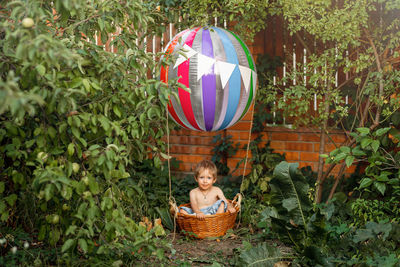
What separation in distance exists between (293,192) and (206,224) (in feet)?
2.89

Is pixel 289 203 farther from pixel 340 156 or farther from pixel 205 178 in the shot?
pixel 205 178

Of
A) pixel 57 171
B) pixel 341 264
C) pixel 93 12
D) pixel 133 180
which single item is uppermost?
pixel 93 12

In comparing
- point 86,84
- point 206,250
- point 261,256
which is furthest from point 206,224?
point 86,84

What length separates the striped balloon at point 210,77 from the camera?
3.38m

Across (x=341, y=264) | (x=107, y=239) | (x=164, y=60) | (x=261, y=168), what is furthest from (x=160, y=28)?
(x=341, y=264)

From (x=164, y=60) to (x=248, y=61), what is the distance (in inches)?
37.1

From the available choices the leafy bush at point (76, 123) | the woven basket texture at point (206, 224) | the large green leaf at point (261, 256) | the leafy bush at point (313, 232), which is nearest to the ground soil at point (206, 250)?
the woven basket texture at point (206, 224)

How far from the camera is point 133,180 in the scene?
187 inches

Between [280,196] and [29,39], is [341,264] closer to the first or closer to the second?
[280,196]

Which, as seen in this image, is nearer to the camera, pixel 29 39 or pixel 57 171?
pixel 29 39

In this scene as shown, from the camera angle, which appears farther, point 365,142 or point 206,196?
point 206,196

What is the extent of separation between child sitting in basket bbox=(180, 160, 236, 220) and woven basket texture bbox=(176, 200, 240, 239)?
0.36 feet

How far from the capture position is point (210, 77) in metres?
3.36

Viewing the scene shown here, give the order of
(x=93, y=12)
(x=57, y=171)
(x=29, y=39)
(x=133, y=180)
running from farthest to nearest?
(x=133, y=180), (x=93, y=12), (x=57, y=171), (x=29, y=39)
